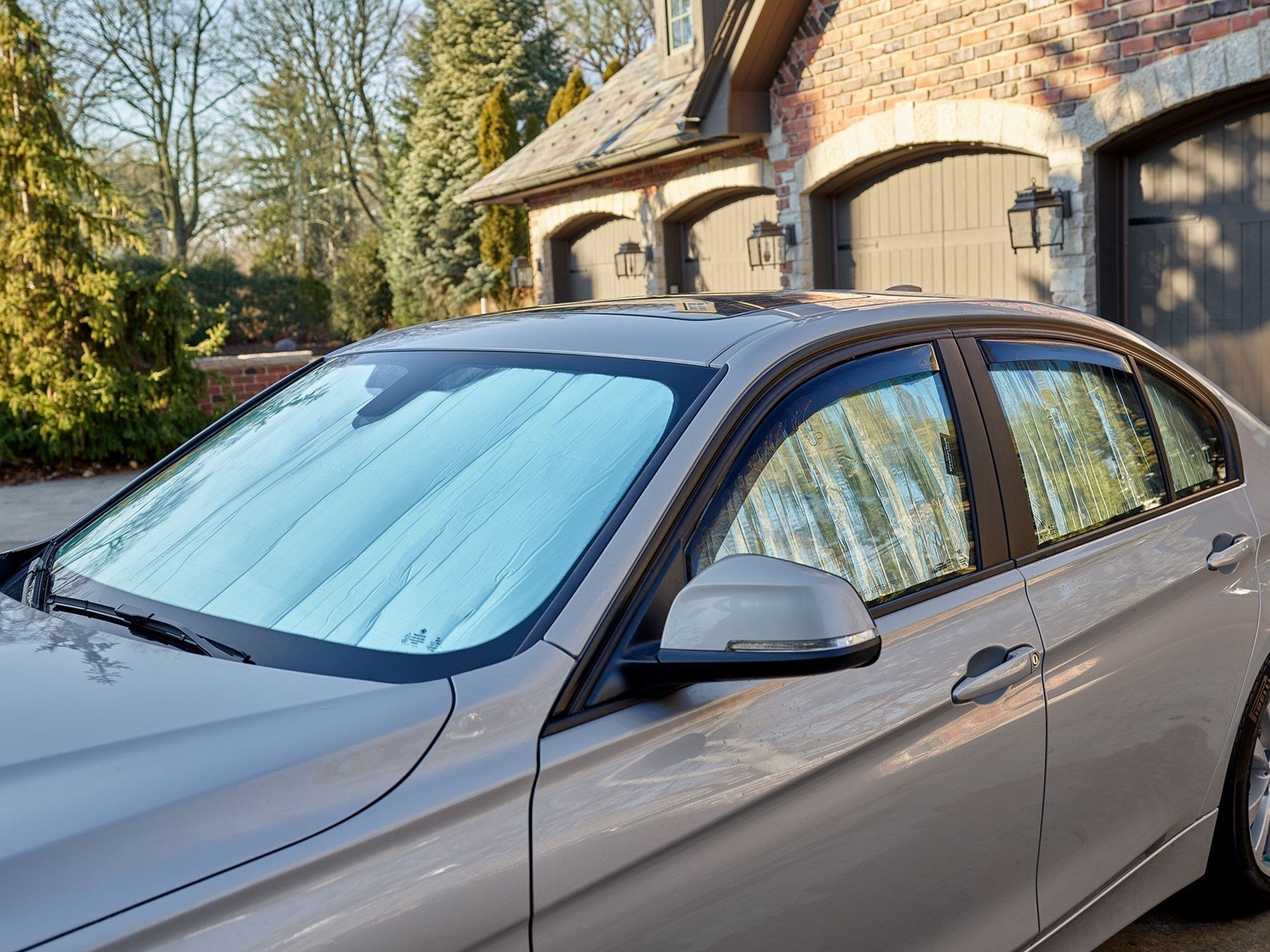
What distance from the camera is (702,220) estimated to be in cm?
1408

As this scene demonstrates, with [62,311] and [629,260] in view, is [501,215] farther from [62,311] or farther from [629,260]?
[62,311]

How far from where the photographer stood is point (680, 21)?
46.9 ft

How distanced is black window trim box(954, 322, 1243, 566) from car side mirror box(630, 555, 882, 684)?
0.91 m

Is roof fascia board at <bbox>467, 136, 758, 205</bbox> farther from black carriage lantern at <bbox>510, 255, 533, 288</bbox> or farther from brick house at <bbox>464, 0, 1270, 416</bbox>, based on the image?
black carriage lantern at <bbox>510, 255, 533, 288</bbox>


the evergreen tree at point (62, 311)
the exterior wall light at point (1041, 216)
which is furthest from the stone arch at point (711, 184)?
the evergreen tree at point (62, 311)

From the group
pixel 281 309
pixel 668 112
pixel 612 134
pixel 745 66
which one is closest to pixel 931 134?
pixel 745 66

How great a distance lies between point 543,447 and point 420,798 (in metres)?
0.77

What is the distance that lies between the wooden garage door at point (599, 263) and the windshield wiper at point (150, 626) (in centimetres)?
1296

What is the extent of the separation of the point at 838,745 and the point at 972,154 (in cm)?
913

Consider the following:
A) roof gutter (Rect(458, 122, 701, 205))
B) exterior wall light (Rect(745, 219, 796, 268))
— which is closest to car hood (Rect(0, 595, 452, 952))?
exterior wall light (Rect(745, 219, 796, 268))

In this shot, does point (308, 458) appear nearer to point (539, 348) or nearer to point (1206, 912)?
point (539, 348)

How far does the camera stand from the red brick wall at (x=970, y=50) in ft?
27.9

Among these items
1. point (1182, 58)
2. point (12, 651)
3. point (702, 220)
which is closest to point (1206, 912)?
point (12, 651)

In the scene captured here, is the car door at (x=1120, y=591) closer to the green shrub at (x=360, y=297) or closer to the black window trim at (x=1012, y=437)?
the black window trim at (x=1012, y=437)
